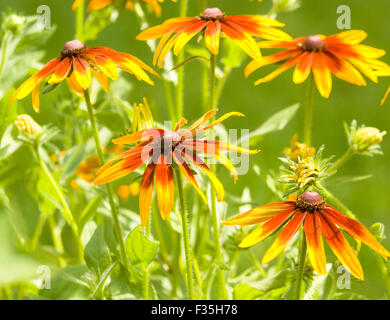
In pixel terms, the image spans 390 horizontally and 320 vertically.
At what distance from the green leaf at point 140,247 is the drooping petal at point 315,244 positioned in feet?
0.52

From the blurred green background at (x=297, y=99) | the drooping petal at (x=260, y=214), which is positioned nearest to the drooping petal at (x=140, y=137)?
the drooping petal at (x=260, y=214)

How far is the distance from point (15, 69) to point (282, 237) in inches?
20.1

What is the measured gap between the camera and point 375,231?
1.87 feet

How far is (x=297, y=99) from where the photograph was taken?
4.81 ft

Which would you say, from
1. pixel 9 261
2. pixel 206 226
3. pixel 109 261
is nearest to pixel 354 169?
pixel 206 226

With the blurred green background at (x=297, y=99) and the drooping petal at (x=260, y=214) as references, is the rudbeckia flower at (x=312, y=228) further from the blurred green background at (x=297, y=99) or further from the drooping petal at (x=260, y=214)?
the blurred green background at (x=297, y=99)

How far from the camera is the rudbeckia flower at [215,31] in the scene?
1.86 feet

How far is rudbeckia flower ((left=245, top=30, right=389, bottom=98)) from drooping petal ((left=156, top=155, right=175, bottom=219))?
0.47 ft

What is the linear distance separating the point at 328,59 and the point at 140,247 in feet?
0.94

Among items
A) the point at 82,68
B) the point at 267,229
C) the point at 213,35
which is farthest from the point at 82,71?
the point at 267,229

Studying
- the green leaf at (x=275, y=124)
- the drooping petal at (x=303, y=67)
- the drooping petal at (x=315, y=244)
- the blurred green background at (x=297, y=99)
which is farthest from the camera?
the blurred green background at (x=297, y=99)

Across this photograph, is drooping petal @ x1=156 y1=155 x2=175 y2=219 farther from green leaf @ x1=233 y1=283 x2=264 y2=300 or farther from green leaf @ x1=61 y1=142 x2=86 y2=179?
green leaf @ x1=61 y1=142 x2=86 y2=179

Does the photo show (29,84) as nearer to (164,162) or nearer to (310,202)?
(164,162)

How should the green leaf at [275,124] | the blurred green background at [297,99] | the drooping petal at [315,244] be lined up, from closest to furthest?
the drooping petal at [315,244] → the green leaf at [275,124] → the blurred green background at [297,99]
